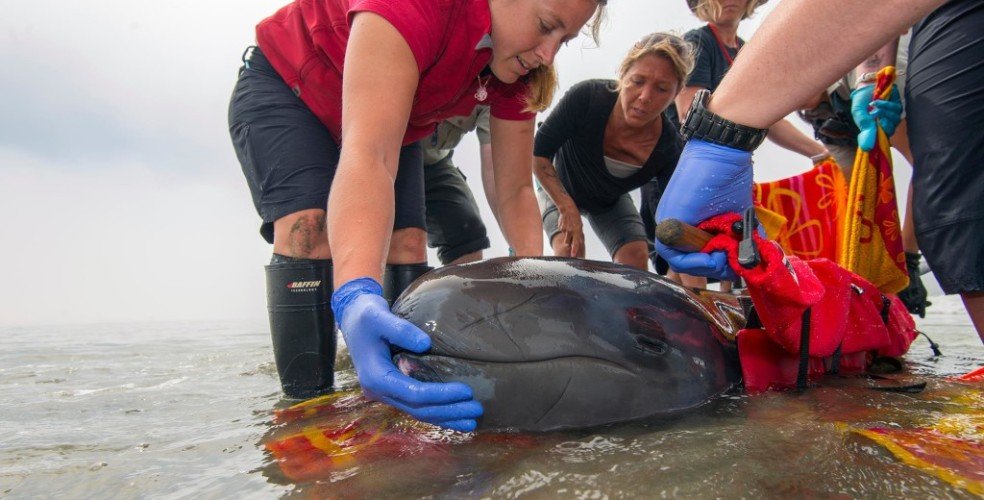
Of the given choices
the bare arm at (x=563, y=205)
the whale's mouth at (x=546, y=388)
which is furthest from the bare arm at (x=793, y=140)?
the whale's mouth at (x=546, y=388)

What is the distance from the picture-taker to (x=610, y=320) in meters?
1.48

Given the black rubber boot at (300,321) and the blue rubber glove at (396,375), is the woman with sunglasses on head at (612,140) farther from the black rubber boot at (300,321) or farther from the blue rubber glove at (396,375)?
the blue rubber glove at (396,375)

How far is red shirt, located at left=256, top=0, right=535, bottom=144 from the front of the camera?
1847mm

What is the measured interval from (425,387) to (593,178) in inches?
131

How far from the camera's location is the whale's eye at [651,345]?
149cm

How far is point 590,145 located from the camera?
419 centimetres

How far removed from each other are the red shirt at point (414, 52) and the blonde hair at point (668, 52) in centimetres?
156

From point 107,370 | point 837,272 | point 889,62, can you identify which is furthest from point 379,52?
point 107,370

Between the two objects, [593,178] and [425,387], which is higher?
[593,178]

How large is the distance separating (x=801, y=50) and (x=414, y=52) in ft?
3.58

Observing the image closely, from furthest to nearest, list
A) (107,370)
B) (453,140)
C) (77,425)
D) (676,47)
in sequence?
(107,370), (676,47), (453,140), (77,425)

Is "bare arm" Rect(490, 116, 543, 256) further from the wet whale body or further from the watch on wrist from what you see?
the wet whale body

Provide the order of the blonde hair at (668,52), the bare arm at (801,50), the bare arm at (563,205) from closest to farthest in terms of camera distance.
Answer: the bare arm at (801,50) → the blonde hair at (668,52) → the bare arm at (563,205)

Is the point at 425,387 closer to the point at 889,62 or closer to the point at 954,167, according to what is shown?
the point at 954,167
